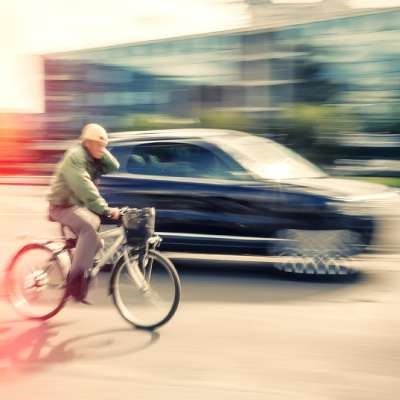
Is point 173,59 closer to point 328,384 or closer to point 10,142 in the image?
point 10,142

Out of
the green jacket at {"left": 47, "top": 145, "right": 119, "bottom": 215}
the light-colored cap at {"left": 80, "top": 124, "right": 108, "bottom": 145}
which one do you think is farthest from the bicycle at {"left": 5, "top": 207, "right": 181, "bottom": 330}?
the light-colored cap at {"left": 80, "top": 124, "right": 108, "bottom": 145}

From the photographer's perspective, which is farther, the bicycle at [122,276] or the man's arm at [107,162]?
the man's arm at [107,162]

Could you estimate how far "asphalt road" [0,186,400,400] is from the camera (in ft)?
14.5

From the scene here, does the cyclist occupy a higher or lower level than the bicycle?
higher

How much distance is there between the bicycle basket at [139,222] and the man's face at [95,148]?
1.79 feet


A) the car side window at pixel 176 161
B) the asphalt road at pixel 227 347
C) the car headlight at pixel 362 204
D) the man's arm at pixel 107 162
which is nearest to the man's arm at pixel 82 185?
the man's arm at pixel 107 162

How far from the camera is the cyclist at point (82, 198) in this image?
221 inches

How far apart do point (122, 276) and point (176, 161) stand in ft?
9.15

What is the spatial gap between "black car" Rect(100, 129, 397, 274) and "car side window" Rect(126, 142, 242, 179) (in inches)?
0.4

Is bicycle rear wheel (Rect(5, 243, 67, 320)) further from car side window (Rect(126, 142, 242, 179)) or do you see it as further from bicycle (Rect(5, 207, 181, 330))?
car side window (Rect(126, 142, 242, 179))

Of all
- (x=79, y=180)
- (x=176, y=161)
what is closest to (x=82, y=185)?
(x=79, y=180)

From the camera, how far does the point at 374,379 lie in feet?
14.9

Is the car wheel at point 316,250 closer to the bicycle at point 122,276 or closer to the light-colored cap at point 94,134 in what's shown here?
the bicycle at point 122,276

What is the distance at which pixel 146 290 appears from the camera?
5762 millimetres
